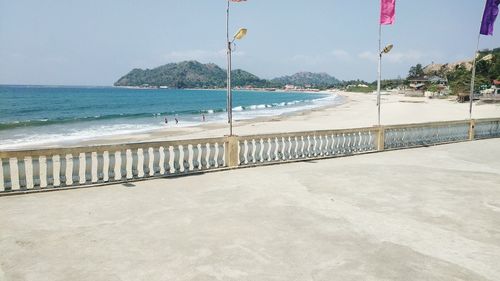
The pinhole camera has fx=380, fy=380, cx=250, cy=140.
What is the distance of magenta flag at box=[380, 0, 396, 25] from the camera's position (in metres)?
14.3

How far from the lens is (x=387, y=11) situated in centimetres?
1436

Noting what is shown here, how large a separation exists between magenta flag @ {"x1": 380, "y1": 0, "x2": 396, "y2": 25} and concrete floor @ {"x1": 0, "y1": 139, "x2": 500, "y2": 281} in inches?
289

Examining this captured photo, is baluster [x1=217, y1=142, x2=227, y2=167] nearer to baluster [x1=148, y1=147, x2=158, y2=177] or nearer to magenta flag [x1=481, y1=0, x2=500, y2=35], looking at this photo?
baluster [x1=148, y1=147, x2=158, y2=177]

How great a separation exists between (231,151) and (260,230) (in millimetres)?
4679

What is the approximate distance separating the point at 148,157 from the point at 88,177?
4.65 ft

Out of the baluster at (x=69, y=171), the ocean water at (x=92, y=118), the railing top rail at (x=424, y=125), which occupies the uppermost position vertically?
the railing top rail at (x=424, y=125)

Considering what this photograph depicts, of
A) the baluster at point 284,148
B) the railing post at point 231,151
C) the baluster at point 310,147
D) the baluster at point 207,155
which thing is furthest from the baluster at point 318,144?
the baluster at point 207,155

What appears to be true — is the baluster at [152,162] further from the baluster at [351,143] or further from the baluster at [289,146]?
the baluster at [351,143]

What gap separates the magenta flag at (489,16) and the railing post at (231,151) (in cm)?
1477

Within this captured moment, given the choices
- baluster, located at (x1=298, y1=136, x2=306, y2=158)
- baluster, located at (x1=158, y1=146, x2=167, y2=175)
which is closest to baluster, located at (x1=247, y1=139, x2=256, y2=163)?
baluster, located at (x1=298, y1=136, x2=306, y2=158)

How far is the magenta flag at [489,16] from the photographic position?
58.4 ft

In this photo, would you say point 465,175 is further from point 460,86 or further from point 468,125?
point 460,86

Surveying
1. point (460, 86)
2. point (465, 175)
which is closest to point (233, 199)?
point (465, 175)

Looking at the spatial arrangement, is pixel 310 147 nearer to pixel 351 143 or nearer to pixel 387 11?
pixel 351 143
